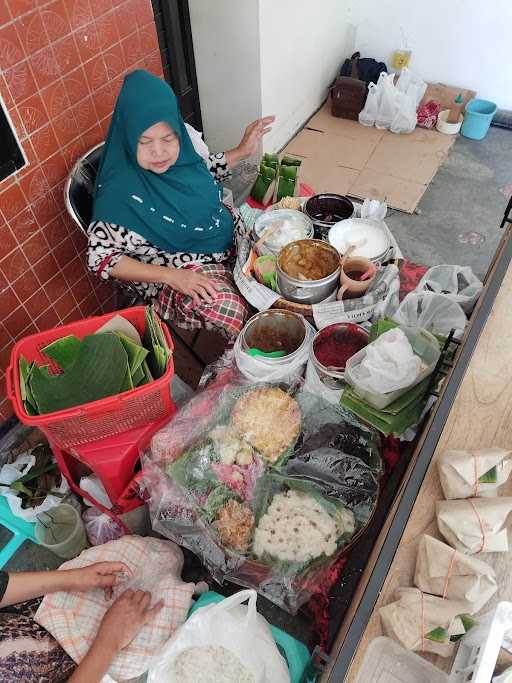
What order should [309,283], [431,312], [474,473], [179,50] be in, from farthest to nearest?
1. [179,50]
2. [431,312]
3. [309,283]
4. [474,473]

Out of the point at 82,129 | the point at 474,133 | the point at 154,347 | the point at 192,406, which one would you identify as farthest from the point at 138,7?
the point at 474,133

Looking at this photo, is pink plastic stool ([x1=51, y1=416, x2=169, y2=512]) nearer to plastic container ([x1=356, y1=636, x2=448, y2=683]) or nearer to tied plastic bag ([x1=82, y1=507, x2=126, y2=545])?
tied plastic bag ([x1=82, y1=507, x2=126, y2=545])

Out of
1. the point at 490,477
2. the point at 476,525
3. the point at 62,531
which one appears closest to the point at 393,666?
the point at 476,525

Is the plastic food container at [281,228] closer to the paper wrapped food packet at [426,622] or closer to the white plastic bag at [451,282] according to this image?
the white plastic bag at [451,282]

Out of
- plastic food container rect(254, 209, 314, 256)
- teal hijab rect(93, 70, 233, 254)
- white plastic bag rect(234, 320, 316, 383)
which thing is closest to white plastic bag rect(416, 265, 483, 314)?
plastic food container rect(254, 209, 314, 256)

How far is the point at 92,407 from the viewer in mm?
1502

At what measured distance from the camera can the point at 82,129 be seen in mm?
2137

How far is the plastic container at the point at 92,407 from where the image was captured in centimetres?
151

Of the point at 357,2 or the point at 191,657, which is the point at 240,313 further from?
the point at 357,2

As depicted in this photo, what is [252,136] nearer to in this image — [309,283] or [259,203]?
[259,203]

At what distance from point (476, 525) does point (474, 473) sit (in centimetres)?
11

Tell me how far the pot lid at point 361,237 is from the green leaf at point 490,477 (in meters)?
1.08

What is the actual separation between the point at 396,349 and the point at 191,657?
1.03 m

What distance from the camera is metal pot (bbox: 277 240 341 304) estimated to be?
71.6 inches
